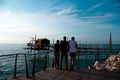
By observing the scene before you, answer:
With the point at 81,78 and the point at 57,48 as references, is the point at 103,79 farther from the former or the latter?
the point at 57,48

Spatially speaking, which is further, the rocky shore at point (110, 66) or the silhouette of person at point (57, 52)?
the rocky shore at point (110, 66)

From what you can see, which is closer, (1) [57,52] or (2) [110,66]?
(1) [57,52]

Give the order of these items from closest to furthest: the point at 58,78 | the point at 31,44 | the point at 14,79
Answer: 1. the point at 14,79
2. the point at 58,78
3. the point at 31,44

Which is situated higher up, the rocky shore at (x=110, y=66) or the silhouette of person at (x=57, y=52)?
the silhouette of person at (x=57, y=52)

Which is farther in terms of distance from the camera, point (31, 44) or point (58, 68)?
point (31, 44)

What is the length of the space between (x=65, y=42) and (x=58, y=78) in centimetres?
303

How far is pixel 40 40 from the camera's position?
46.9m

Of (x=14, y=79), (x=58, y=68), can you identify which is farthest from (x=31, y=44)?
(x=14, y=79)

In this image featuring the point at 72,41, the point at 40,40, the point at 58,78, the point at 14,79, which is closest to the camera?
the point at 14,79

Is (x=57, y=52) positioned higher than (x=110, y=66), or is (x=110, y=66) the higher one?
(x=57, y=52)

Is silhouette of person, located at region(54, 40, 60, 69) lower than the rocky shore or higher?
higher

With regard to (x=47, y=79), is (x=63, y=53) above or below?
above

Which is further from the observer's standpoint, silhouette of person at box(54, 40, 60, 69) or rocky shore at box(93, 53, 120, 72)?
rocky shore at box(93, 53, 120, 72)

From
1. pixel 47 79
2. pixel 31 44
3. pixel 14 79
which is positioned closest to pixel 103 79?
pixel 47 79
